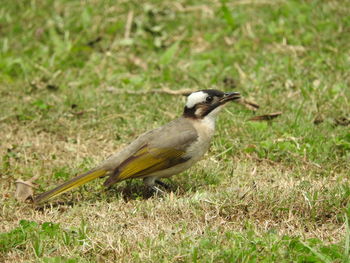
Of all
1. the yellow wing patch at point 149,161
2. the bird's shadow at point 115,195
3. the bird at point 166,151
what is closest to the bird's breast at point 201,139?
the bird at point 166,151

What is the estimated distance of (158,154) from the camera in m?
6.92

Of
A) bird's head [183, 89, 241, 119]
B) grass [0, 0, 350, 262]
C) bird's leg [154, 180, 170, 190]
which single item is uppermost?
bird's head [183, 89, 241, 119]

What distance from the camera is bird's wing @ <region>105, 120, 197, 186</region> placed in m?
6.77

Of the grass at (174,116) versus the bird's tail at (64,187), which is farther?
the bird's tail at (64,187)

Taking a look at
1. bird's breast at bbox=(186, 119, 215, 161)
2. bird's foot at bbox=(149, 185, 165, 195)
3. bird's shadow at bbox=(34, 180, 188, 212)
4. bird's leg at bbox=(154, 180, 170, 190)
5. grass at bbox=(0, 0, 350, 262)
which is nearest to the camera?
grass at bbox=(0, 0, 350, 262)

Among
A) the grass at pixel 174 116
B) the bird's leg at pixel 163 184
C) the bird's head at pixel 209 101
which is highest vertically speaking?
the bird's head at pixel 209 101

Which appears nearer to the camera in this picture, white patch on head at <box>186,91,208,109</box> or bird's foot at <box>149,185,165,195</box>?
bird's foot at <box>149,185,165,195</box>

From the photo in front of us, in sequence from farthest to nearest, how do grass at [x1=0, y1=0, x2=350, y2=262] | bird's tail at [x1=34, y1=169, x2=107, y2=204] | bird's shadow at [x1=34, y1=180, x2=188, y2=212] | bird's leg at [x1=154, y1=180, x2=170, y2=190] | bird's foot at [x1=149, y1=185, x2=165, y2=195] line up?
1. bird's leg at [x1=154, y1=180, x2=170, y2=190]
2. bird's foot at [x1=149, y1=185, x2=165, y2=195]
3. bird's shadow at [x1=34, y1=180, x2=188, y2=212]
4. bird's tail at [x1=34, y1=169, x2=107, y2=204]
5. grass at [x1=0, y1=0, x2=350, y2=262]

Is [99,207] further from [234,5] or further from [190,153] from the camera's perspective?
A: [234,5]

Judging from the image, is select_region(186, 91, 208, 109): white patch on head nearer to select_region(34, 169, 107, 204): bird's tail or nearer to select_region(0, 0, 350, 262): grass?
select_region(0, 0, 350, 262): grass

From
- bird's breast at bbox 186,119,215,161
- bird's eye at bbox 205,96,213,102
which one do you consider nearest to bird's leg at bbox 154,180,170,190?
bird's breast at bbox 186,119,215,161

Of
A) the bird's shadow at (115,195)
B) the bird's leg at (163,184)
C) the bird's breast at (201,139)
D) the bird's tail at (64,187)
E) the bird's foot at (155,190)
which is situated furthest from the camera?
the bird's leg at (163,184)

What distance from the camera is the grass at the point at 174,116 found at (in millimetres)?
5359

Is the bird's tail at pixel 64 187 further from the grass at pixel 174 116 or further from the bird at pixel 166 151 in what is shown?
the grass at pixel 174 116
